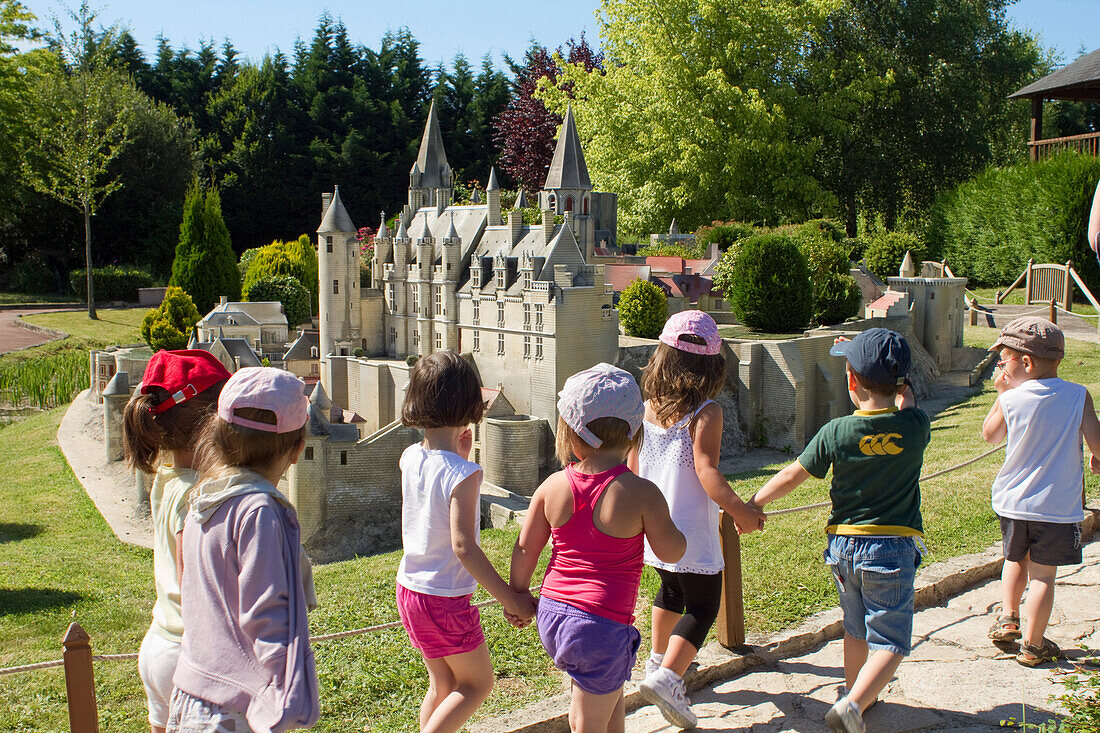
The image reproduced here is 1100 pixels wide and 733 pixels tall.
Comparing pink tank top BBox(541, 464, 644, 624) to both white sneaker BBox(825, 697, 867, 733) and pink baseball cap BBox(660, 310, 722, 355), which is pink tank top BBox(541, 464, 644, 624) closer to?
pink baseball cap BBox(660, 310, 722, 355)

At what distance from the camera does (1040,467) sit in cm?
527

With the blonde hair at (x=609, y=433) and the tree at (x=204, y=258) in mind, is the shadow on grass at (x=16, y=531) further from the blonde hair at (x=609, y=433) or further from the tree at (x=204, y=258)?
the tree at (x=204, y=258)

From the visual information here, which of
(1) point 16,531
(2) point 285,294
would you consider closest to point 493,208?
(2) point 285,294

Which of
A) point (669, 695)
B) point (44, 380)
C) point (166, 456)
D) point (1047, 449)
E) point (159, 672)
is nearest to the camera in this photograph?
point (159, 672)

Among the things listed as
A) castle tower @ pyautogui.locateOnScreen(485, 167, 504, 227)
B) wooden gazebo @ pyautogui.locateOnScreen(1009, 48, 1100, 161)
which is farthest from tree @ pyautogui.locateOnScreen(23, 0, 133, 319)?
wooden gazebo @ pyautogui.locateOnScreen(1009, 48, 1100, 161)

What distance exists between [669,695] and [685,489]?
100cm

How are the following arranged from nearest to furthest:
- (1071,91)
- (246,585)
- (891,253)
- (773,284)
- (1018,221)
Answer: (246,585), (773,284), (1018,221), (1071,91), (891,253)

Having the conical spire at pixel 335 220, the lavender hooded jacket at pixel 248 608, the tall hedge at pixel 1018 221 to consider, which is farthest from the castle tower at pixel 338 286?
the lavender hooded jacket at pixel 248 608

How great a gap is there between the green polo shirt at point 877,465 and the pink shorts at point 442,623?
1.76m

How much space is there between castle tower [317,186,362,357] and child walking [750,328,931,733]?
27.6 metres

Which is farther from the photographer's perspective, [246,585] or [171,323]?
[171,323]

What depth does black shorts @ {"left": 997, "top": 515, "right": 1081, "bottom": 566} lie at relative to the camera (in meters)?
5.20

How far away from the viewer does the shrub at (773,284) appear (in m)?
26.1

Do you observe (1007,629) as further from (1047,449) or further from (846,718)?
(846,718)
